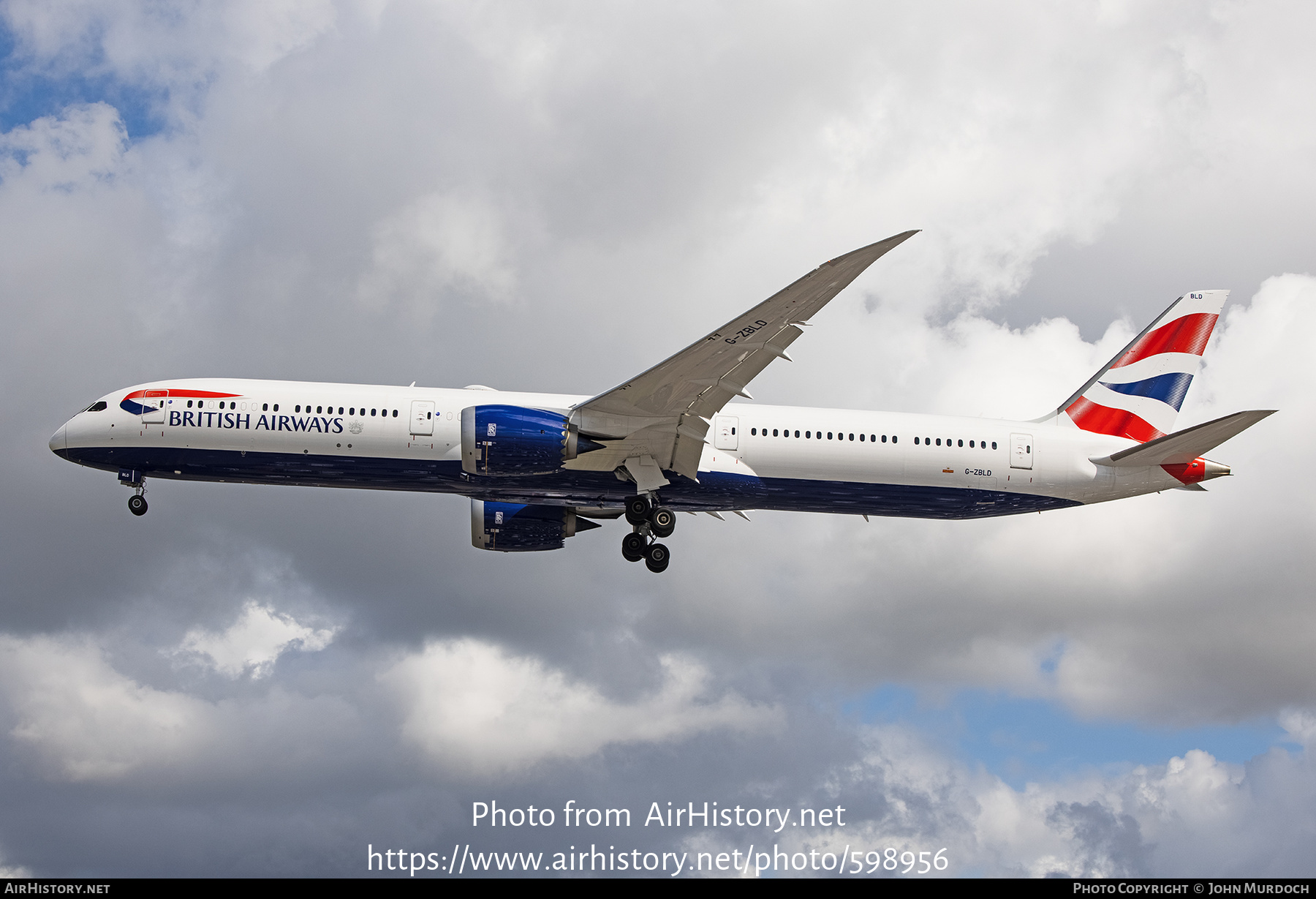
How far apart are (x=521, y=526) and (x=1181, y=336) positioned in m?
24.5

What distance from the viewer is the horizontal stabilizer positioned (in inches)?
1323

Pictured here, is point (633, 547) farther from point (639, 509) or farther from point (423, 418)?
point (423, 418)

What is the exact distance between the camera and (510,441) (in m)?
33.3

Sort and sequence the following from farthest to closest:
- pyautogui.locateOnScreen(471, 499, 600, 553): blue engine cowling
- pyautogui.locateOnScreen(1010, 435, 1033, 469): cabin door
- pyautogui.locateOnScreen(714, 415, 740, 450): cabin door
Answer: pyautogui.locateOnScreen(471, 499, 600, 553): blue engine cowling → pyautogui.locateOnScreen(1010, 435, 1033, 469): cabin door → pyautogui.locateOnScreen(714, 415, 740, 450): cabin door

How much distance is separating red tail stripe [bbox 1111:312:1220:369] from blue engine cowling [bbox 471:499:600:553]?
2097cm

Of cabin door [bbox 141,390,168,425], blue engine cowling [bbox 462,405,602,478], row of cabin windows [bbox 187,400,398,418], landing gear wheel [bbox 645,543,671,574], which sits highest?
cabin door [bbox 141,390,168,425]

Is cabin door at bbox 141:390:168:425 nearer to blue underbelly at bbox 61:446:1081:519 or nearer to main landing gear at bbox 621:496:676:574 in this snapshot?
blue underbelly at bbox 61:446:1081:519

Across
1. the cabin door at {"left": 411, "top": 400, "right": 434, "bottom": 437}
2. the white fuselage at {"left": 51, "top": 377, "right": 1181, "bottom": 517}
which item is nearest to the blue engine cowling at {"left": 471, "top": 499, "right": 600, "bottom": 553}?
the white fuselage at {"left": 51, "top": 377, "right": 1181, "bottom": 517}
